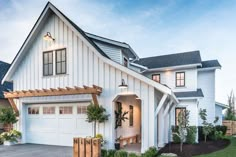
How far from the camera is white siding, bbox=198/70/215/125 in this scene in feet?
58.7

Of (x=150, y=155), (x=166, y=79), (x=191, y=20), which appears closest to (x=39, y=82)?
(x=150, y=155)

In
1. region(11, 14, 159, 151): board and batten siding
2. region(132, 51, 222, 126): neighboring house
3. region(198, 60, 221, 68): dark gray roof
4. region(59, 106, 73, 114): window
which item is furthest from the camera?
region(198, 60, 221, 68): dark gray roof

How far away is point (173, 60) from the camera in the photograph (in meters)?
18.4

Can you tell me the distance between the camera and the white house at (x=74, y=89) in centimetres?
1027

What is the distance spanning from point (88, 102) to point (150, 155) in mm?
4562

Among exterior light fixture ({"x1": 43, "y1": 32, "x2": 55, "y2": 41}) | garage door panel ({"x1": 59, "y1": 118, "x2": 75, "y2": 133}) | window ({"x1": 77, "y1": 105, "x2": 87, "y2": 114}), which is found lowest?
garage door panel ({"x1": 59, "y1": 118, "x2": 75, "y2": 133})

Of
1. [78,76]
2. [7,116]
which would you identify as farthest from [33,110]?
[78,76]

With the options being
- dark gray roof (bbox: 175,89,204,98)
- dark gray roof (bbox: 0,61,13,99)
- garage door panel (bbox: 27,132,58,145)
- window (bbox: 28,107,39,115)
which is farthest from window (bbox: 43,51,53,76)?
dark gray roof (bbox: 175,89,204,98)

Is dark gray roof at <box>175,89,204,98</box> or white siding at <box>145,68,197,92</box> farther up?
white siding at <box>145,68,197,92</box>

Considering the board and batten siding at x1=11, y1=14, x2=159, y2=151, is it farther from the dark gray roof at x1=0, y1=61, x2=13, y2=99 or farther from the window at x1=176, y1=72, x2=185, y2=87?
the window at x1=176, y1=72, x2=185, y2=87

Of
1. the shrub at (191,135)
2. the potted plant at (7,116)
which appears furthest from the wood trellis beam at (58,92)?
the shrub at (191,135)

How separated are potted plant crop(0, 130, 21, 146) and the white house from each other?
0.49m

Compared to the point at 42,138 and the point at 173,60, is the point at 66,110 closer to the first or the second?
the point at 42,138

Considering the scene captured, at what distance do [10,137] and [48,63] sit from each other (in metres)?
4.97
